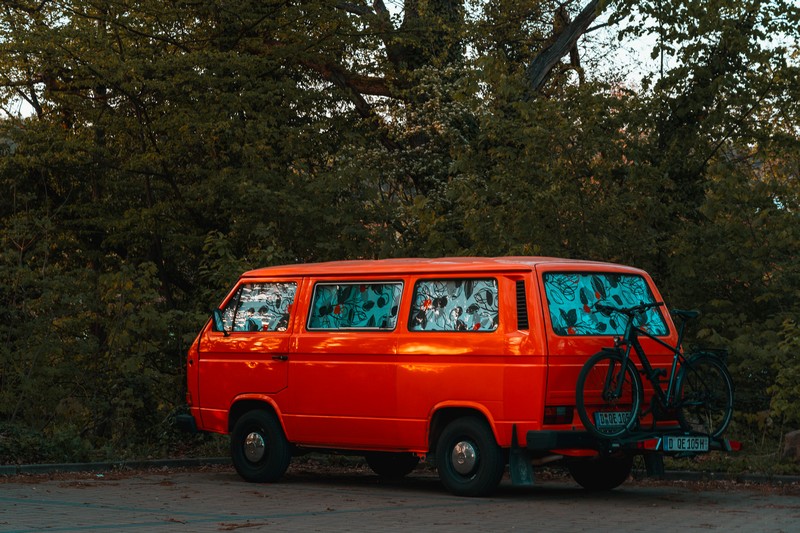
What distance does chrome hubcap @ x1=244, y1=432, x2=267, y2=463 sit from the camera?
43.6 ft

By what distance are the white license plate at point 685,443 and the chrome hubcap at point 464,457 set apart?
1.70m

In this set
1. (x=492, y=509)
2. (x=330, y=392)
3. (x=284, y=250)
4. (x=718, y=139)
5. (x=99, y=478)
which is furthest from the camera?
(x=284, y=250)

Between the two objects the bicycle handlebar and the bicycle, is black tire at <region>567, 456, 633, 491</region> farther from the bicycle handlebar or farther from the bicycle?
the bicycle handlebar

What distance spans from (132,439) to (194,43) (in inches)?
429

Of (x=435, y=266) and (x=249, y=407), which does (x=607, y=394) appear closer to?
(x=435, y=266)

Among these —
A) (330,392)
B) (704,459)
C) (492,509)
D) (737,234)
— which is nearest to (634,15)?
(737,234)

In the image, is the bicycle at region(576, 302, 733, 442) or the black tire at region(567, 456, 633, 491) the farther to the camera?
the black tire at region(567, 456, 633, 491)

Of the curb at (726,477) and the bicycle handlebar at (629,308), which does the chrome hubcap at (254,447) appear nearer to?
the bicycle handlebar at (629,308)

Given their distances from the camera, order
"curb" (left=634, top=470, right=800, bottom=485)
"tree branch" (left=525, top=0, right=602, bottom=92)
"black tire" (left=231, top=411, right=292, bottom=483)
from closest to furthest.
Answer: "curb" (left=634, top=470, right=800, bottom=485)
"black tire" (left=231, top=411, right=292, bottom=483)
"tree branch" (left=525, top=0, right=602, bottom=92)

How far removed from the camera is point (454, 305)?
1193 centimetres

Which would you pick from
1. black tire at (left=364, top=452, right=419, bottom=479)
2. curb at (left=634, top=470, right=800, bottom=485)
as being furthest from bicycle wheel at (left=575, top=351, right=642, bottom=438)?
black tire at (left=364, top=452, right=419, bottom=479)

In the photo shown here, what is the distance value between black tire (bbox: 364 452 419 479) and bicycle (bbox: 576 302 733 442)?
11.3 ft

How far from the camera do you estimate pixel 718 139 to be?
56.7 feet

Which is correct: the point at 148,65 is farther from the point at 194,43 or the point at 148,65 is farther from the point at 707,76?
the point at 707,76
